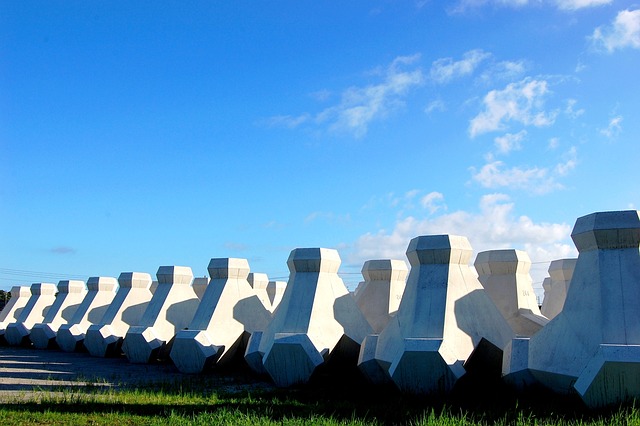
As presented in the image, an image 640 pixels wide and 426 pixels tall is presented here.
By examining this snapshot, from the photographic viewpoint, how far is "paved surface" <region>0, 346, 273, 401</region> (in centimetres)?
1584

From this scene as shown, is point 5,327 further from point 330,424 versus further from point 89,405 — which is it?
point 330,424

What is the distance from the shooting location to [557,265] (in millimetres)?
22672

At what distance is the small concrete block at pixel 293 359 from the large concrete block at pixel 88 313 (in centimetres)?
1589

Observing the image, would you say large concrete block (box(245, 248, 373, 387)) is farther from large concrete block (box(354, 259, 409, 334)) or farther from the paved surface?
large concrete block (box(354, 259, 409, 334))

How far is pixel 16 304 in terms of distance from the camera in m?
Answer: 37.4

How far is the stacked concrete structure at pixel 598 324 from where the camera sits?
37.0ft

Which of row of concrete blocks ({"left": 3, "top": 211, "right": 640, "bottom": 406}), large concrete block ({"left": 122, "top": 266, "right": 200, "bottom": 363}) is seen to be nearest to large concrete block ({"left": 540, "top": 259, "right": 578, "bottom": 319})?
row of concrete blocks ({"left": 3, "top": 211, "right": 640, "bottom": 406})

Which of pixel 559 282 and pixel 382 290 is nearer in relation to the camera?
pixel 382 290

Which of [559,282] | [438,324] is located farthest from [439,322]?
[559,282]

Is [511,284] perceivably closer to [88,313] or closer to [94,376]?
[94,376]

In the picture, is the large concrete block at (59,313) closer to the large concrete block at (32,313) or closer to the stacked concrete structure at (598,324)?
the large concrete block at (32,313)

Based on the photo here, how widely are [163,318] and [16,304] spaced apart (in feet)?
60.7

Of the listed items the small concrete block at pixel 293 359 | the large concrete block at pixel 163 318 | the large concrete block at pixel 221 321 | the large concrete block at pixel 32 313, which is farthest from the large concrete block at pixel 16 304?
the small concrete block at pixel 293 359

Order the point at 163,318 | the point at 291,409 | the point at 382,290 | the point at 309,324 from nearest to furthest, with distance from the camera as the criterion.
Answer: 1. the point at 291,409
2. the point at 309,324
3. the point at 382,290
4. the point at 163,318
